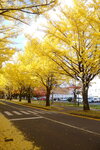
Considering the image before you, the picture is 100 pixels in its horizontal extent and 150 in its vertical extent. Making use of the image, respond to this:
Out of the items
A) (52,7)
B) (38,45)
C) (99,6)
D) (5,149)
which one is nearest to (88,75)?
(38,45)

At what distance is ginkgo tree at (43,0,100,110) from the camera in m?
9.93

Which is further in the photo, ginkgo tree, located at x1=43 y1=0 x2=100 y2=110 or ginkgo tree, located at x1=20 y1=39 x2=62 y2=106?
ginkgo tree, located at x1=20 y1=39 x2=62 y2=106

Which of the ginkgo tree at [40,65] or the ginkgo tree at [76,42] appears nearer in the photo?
the ginkgo tree at [76,42]

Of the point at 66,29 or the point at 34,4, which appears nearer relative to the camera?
the point at 34,4

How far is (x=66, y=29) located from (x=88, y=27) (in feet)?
5.35

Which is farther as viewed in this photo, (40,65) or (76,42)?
(40,65)

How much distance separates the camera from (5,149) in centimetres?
430

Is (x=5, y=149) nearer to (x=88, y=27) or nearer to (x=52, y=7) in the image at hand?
(x=52, y=7)

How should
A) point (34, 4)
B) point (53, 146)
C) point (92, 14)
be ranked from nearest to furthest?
point (53, 146)
point (34, 4)
point (92, 14)

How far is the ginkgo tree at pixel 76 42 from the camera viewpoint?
993cm

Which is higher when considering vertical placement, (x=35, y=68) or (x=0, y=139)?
(x=35, y=68)

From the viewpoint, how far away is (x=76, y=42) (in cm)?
1162

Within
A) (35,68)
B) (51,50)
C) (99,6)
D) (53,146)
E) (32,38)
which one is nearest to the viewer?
(53,146)

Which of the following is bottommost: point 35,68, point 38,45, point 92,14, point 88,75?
point 88,75
